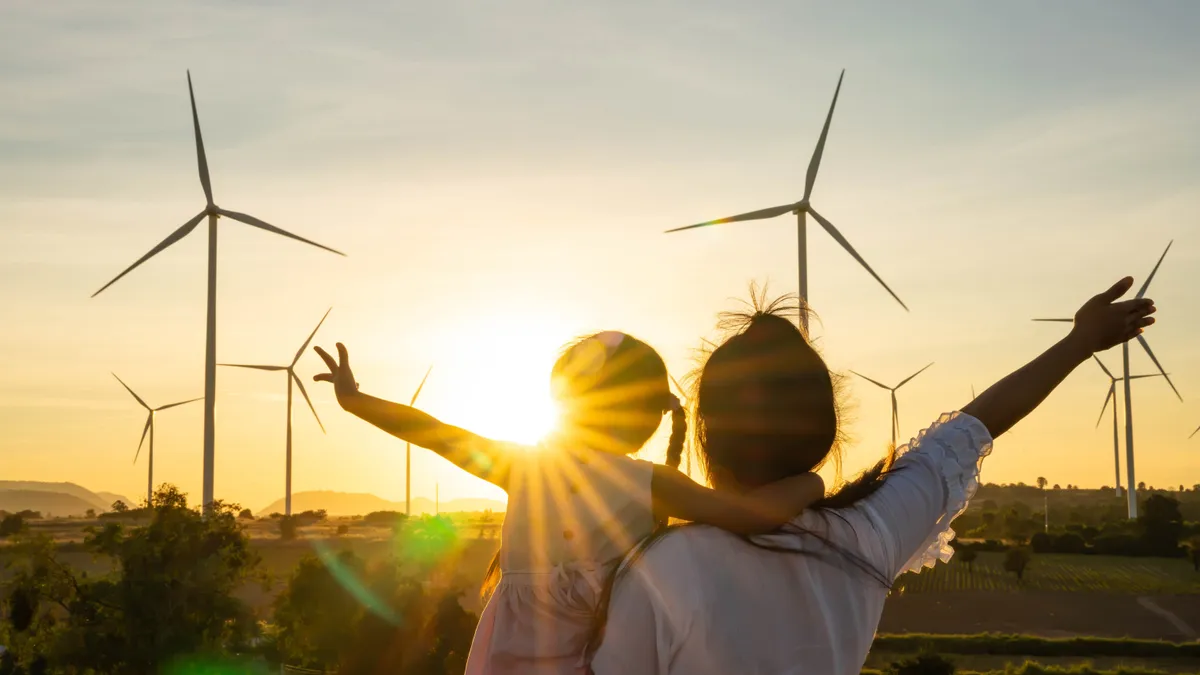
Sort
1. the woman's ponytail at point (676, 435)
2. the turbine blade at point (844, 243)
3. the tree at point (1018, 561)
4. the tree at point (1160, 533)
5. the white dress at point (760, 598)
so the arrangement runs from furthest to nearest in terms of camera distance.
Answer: the tree at point (1160, 533) < the tree at point (1018, 561) < the turbine blade at point (844, 243) < the woman's ponytail at point (676, 435) < the white dress at point (760, 598)

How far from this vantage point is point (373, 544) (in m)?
178

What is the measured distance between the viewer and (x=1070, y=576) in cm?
13850

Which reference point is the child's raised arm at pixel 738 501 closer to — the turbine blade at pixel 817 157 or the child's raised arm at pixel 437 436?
the child's raised arm at pixel 437 436

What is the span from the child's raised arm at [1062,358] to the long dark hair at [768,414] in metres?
0.71

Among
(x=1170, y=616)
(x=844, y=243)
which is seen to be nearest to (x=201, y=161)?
(x=844, y=243)

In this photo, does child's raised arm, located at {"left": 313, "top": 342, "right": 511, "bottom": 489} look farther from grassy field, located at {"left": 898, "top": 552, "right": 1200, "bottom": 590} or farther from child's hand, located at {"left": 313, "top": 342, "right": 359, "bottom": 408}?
grassy field, located at {"left": 898, "top": 552, "right": 1200, "bottom": 590}

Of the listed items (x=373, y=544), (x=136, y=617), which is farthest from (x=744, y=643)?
(x=373, y=544)

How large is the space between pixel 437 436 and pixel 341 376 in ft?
2.79

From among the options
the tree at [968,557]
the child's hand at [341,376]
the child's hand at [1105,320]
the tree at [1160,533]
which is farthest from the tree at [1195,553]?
the child's hand at [341,376]

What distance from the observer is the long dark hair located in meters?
4.18

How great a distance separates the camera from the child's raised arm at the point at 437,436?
4523 millimetres

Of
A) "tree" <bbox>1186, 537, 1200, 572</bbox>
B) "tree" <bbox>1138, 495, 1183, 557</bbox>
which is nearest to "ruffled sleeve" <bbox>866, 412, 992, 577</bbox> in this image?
"tree" <bbox>1186, 537, 1200, 572</bbox>

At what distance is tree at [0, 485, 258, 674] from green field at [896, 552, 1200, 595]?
264ft

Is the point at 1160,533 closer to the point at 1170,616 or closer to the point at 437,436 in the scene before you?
the point at 1170,616
